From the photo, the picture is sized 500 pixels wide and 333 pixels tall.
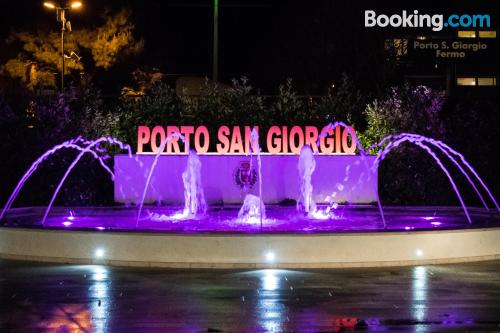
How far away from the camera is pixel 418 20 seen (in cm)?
4853

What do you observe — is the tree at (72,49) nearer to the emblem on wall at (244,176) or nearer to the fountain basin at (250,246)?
the emblem on wall at (244,176)

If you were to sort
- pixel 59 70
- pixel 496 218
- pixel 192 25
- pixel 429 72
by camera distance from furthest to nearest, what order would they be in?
1. pixel 429 72
2. pixel 192 25
3. pixel 59 70
4. pixel 496 218

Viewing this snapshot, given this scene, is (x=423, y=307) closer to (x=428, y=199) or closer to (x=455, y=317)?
(x=455, y=317)

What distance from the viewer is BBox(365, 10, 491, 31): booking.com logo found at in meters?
47.1

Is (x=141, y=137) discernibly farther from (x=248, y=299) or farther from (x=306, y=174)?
(x=248, y=299)

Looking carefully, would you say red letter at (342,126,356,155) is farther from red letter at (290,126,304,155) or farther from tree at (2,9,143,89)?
tree at (2,9,143,89)

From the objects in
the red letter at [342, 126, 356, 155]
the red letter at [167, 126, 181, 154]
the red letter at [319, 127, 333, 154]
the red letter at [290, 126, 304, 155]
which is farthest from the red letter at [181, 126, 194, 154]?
the red letter at [342, 126, 356, 155]

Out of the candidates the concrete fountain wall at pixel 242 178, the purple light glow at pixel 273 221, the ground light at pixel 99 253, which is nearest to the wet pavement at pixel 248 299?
the ground light at pixel 99 253

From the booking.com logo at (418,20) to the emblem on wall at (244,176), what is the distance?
22205 mm

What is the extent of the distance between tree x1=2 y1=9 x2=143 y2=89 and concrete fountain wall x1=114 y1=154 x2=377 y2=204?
19.4m

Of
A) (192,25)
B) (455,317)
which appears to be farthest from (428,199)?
(192,25)

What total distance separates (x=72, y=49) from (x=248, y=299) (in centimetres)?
3801

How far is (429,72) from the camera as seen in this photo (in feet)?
214

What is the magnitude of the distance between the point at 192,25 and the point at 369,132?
29087 millimetres
